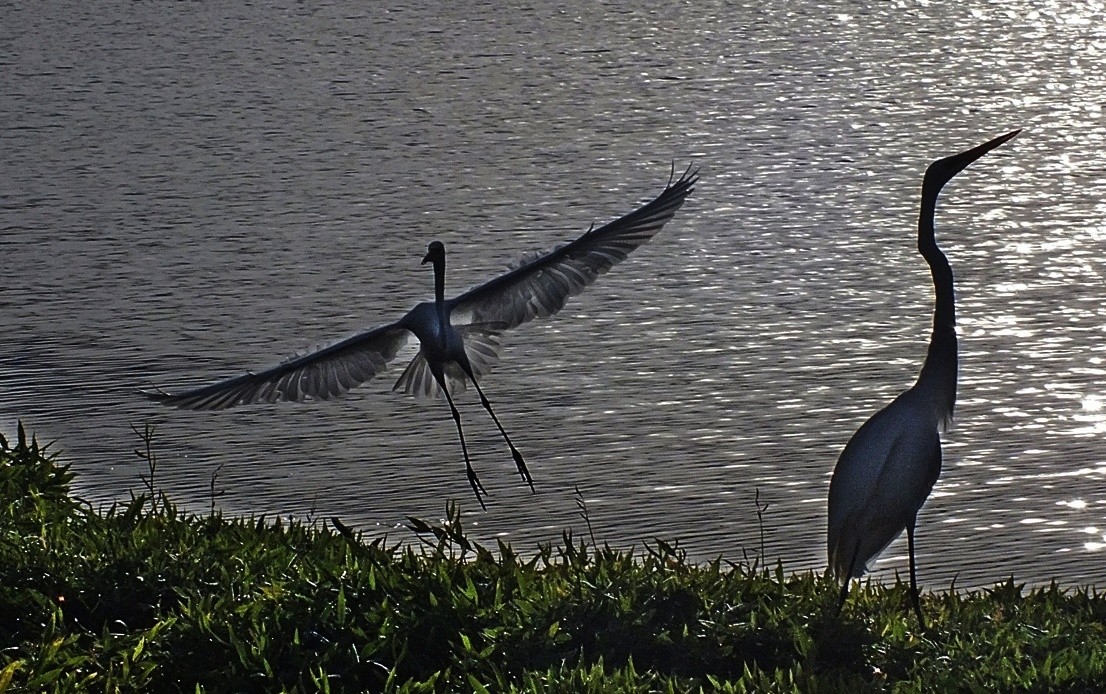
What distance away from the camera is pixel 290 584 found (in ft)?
14.1

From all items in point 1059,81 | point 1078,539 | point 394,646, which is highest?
point 1059,81

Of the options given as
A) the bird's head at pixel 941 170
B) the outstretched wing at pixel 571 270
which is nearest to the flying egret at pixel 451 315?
the outstretched wing at pixel 571 270

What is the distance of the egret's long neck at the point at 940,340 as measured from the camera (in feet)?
14.2

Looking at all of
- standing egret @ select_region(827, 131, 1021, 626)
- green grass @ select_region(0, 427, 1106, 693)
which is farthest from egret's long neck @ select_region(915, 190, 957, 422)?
green grass @ select_region(0, 427, 1106, 693)

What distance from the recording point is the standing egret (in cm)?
427

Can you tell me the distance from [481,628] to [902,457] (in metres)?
1.06

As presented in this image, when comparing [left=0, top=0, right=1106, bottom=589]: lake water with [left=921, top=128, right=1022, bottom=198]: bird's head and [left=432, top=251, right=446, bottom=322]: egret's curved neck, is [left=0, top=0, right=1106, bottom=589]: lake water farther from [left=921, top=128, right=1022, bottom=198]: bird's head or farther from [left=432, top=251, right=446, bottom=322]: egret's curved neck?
[left=921, top=128, right=1022, bottom=198]: bird's head

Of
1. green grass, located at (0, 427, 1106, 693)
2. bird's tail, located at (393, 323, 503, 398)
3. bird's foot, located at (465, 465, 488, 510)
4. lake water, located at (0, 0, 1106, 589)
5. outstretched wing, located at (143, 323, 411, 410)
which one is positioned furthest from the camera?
lake water, located at (0, 0, 1106, 589)

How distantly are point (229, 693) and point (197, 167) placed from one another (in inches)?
319

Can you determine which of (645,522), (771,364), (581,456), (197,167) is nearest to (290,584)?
(645,522)

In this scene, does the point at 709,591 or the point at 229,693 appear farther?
Result: the point at 709,591

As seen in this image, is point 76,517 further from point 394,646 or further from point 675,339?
point 675,339

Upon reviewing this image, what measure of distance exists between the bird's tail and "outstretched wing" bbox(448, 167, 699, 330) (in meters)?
0.11

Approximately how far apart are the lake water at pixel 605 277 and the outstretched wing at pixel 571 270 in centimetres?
107
